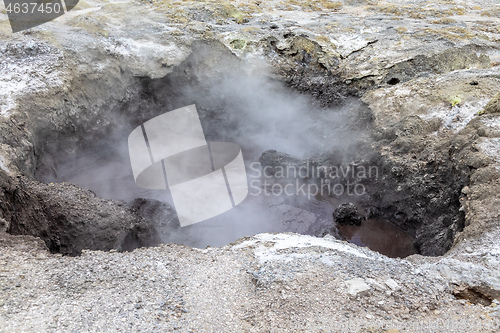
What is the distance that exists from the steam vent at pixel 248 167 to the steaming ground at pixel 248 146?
0.05 meters

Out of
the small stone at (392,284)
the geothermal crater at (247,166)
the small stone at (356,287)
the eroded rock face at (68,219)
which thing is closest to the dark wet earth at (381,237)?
the geothermal crater at (247,166)

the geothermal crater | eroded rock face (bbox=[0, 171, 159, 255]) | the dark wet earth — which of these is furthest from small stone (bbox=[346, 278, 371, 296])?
eroded rock face (bbox=[0, 171, 159, 255])

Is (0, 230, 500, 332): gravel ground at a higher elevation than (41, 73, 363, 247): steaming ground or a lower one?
higher

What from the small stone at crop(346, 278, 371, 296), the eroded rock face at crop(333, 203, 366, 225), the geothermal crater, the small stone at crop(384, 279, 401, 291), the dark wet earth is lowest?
the dark wet earth

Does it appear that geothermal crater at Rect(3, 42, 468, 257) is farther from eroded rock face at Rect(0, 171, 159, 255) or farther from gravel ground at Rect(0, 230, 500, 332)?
gravel ground at Rect(0, 230, 500, 332)

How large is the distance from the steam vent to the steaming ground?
0.05 metres

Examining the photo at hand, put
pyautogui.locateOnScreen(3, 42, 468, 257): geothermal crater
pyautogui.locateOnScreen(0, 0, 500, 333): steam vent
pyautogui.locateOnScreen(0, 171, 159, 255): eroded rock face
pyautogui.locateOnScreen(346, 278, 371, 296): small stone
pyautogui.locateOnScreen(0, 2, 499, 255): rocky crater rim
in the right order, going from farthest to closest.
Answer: pyautogui.locateOnScreen(0, 2, 499, 255): rocky crater rim
pyautogui.locateOnScreen(3, 42, 468, 257): geothermal crater
pyautogui.locateOnScreen(0, 171, 159, 255): eroded rock face
pyautogui.locateOnScreen(346, 278, 371, 296): small stone
pyautogui.locateOnScreen(0, 0, 500, 333): steam vent

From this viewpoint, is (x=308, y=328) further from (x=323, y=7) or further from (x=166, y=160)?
(x=323, y=7)

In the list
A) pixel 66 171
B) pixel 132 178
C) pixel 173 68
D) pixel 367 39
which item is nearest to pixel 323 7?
pixel 367 39

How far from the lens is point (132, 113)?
1098 centimetres

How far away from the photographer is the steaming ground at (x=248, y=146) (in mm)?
8836

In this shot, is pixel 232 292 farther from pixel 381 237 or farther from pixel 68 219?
pixel 381 237

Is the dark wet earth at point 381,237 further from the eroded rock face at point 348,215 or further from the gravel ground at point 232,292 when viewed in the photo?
the gravel ground at point 232,292

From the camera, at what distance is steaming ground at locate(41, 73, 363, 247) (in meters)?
8.84
